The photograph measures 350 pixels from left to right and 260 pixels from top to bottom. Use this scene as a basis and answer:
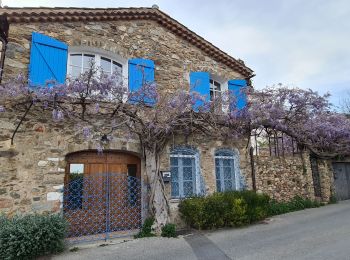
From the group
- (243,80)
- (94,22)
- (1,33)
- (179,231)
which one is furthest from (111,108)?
(243,80)

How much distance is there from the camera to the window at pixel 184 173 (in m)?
8.31

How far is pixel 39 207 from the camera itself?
620 centimetres

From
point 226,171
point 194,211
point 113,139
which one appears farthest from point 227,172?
point 113,139

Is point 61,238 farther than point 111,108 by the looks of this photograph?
No

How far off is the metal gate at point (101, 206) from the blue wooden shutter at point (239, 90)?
193 inches

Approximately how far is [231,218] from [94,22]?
6.95 metres

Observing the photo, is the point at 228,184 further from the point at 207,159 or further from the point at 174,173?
the point at 174,173

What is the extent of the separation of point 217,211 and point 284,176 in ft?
14.3

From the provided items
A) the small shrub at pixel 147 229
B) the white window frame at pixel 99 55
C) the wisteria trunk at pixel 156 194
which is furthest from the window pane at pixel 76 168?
the white window frame at pixel 99 55

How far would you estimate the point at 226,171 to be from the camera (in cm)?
940

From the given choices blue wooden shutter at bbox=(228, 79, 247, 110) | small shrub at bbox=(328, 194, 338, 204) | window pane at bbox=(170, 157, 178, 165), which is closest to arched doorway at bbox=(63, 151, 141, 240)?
window pane at bbox=(170, 157, 178, 165)

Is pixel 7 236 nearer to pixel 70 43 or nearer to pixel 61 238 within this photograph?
pixel 61 238

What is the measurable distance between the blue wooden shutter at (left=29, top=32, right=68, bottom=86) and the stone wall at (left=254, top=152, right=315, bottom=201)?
7153 mm

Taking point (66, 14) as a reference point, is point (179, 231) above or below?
below
